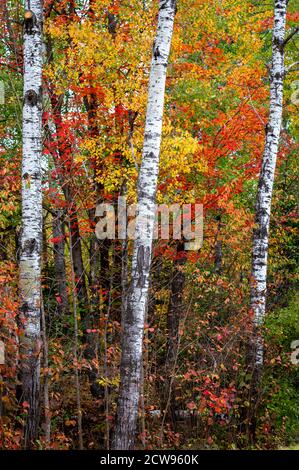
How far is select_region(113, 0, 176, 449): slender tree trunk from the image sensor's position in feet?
28.5

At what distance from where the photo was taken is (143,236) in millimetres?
8852

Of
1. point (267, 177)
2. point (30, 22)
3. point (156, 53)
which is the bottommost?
point (267, 177)

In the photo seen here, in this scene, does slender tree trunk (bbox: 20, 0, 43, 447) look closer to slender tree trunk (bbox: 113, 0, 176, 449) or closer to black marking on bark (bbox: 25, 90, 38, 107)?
black marking on bark (bbox: 25, 90, 38, 107)

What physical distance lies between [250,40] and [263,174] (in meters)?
4.98

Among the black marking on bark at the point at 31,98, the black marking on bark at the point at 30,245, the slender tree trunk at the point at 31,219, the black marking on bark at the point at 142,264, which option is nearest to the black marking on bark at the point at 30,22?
the slender tree trunk at the point at 31,219

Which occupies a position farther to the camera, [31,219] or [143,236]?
[31,219]

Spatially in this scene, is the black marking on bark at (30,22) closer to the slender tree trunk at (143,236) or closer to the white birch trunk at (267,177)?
the slender tree trunk at (143,236)

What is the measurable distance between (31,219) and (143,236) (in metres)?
1.74

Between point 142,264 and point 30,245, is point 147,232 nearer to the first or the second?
point 142,264

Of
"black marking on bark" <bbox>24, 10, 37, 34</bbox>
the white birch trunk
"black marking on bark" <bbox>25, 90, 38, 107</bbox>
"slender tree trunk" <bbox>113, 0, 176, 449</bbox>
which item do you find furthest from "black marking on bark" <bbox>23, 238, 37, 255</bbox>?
the white birch trunk

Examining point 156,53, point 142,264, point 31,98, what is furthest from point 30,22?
point 142,264

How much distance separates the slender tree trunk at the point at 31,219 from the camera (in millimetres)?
8789

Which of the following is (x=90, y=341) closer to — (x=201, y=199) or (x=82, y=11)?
A: (x=201, y=199)

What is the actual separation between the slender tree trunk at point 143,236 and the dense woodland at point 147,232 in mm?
21
